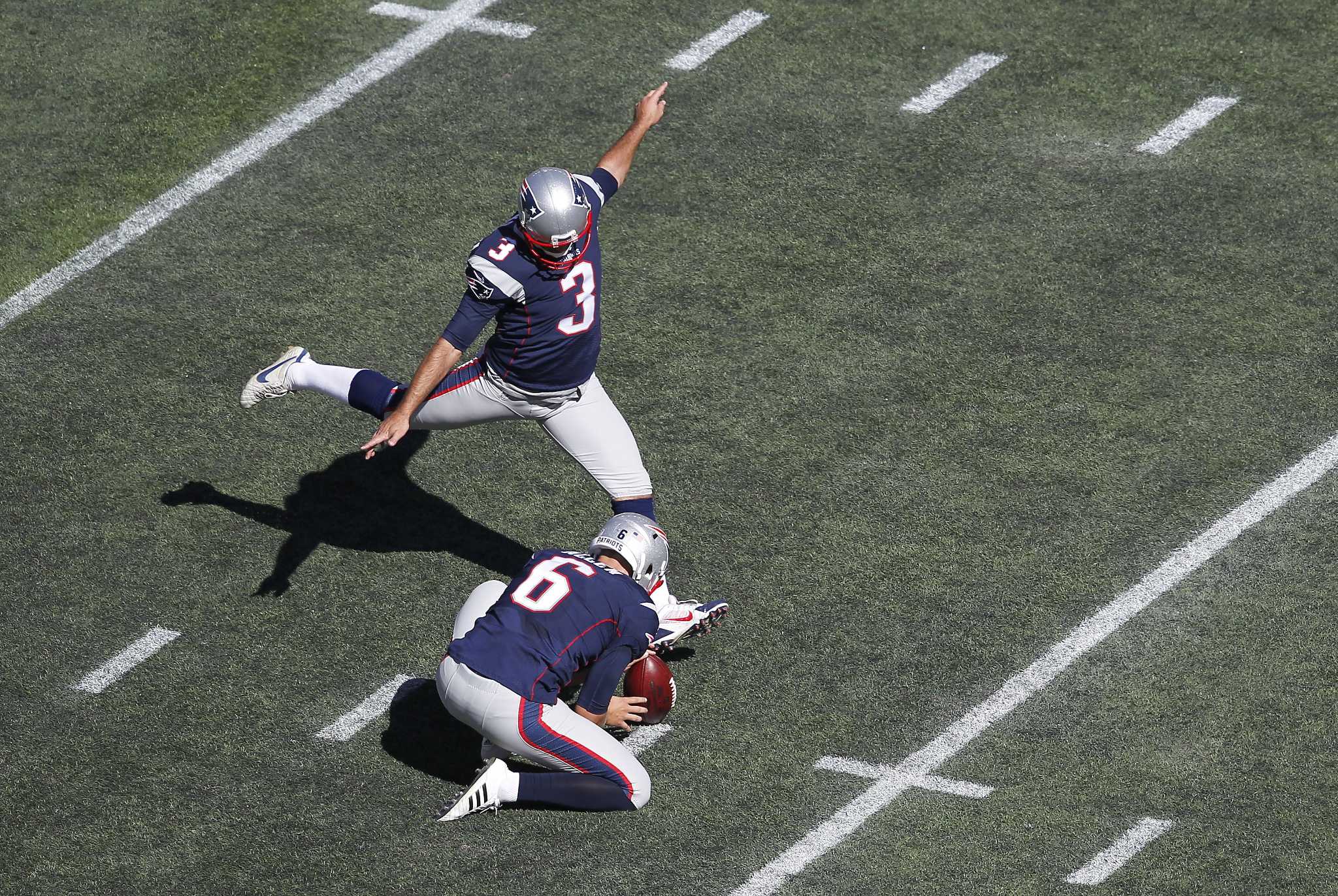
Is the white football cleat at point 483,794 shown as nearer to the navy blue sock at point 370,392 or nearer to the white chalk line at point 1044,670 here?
the white chalk line at point 1044,670

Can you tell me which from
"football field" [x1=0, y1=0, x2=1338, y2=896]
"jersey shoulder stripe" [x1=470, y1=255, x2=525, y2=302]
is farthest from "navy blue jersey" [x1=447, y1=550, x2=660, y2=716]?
"jersey shoulder stripe" [x1=470, y1=255, x2=525, y2=302]

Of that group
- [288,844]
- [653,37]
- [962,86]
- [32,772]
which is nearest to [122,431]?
[32,772]

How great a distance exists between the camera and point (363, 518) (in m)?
9.26

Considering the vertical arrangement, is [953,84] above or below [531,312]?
below

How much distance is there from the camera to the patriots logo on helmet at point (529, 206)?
7836 mm

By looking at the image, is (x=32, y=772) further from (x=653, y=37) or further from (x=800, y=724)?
(x=653, y=37)

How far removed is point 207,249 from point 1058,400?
533 centimetres

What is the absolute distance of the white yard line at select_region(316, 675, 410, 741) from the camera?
7.98 meters

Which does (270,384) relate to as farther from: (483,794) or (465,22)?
(465,22)

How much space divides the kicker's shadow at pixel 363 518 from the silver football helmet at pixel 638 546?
1129 millimetres

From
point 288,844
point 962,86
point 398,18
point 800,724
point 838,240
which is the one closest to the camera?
point 288,844

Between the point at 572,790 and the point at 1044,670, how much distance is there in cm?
228

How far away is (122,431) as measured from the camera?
9.85 m

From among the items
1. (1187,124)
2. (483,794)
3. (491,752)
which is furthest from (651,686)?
(1187,124)
